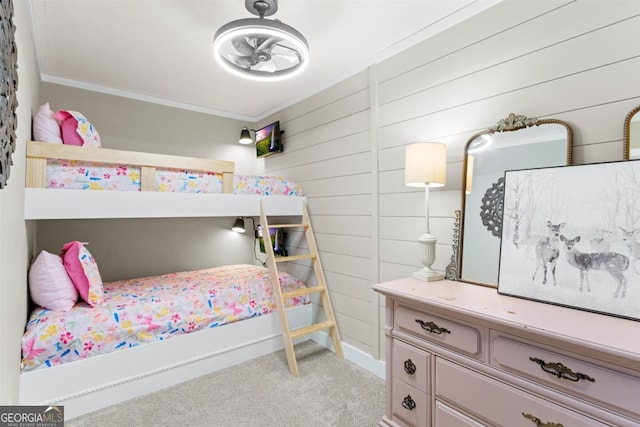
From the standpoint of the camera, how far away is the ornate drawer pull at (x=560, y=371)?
1.05 metres

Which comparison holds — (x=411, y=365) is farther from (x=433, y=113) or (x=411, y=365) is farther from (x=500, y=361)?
(x=433, y=113)

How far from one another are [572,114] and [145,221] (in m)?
3.72

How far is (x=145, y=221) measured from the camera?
11.1 ft

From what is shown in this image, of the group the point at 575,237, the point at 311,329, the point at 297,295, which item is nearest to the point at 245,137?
the point at 297,295

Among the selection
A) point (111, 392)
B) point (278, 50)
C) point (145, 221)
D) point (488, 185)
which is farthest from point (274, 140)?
point (111, 392)

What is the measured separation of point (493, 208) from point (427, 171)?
16.2 inches

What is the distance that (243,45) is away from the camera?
1.95 metres

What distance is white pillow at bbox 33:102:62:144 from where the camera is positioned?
2039 millimetres

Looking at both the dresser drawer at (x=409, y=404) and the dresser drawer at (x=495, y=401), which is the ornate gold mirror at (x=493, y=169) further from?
the dresser drawer at (x=409, y=404)

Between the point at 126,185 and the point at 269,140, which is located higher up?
the point at 269,140

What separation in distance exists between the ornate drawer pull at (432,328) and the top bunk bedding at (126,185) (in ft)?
5.87

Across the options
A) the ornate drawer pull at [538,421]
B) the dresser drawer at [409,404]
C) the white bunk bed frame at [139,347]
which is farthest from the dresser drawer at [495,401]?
the white bunk bed frame at [139,347]

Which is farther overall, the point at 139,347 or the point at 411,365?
the point at 139,347

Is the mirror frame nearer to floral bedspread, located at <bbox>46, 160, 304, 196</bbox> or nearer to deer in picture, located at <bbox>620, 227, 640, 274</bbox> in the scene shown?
deer in picture, located at <bbox>620, 227, 640, 274</bbox>
